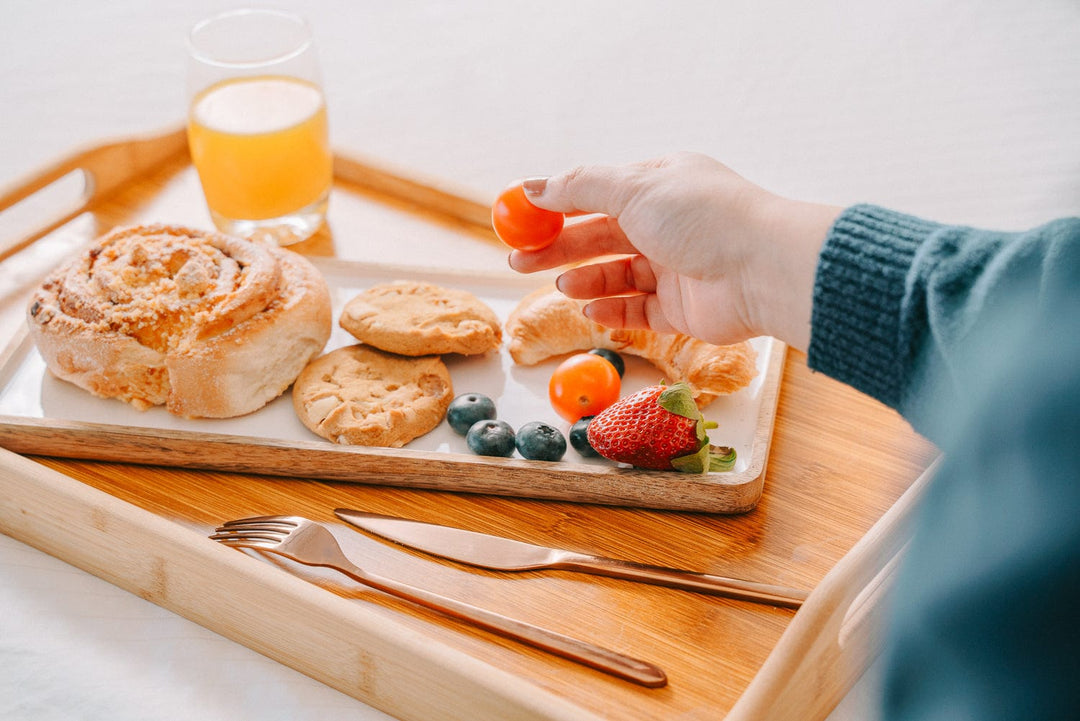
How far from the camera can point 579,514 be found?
4.46 ft

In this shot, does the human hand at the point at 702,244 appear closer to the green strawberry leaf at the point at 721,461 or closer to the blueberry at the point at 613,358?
the blueberry at the point at 613,358

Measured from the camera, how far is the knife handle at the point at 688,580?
1209 millimetres

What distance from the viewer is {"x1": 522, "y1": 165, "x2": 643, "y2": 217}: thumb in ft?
4.28

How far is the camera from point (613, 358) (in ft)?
5.12

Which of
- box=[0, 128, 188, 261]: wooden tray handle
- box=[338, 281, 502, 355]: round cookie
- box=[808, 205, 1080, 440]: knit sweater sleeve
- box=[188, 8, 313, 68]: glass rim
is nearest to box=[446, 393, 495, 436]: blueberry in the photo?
box=[338, 281, 502, 355]: round cookie

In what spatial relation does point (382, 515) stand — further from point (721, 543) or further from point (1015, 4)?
point (1015, 4)

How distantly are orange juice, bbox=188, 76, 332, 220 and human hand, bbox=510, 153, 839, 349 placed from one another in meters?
0.54

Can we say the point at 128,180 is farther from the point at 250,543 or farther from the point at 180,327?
the point at 250,543

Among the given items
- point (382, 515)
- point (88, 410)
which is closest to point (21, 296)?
point (88, 410)

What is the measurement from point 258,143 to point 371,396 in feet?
1.90

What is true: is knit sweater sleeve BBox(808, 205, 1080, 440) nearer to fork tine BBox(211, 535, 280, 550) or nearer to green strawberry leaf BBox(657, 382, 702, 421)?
green strawberry leaf BBox(657, 382, 702, 421)

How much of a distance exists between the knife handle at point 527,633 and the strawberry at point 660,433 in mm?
265

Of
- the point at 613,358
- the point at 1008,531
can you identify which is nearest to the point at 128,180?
the point at 613,358

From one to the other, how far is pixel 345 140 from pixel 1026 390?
6.50 feet
